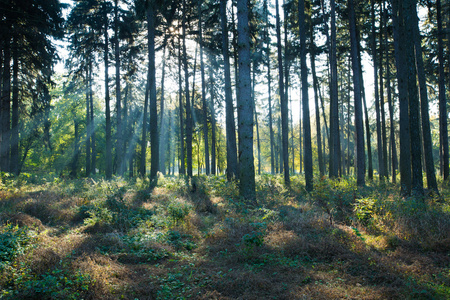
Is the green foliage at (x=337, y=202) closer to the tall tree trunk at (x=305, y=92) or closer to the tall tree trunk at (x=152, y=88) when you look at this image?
the tall tree trunk at (x=305, y=92)

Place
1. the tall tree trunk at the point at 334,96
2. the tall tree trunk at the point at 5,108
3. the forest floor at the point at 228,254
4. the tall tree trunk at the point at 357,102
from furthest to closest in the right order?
the tall tree trunk at the point at 334,96
the tall tree trunk at the point at 5,108
the tall tree trunk at the point at 357,102
the forest floor at the point at 228,254

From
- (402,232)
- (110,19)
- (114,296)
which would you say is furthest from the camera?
(110,19)

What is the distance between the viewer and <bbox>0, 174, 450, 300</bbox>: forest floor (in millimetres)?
3830

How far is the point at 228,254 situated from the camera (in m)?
5.41

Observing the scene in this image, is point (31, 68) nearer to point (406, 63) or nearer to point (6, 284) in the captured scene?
point (6, 284)

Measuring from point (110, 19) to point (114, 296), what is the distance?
20.3 metres

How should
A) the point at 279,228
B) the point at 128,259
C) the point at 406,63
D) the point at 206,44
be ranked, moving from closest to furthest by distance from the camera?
the point at 128,259
the point at 279,228
the point at 406,63
the point at 206,44

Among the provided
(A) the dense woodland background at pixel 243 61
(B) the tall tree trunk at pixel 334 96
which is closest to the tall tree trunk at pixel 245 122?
(A) the dense woodland background at pixel 243 61

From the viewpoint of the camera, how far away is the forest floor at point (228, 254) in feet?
12.6

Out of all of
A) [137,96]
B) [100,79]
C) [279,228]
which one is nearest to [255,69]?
[100,79]

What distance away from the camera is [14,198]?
932 cm

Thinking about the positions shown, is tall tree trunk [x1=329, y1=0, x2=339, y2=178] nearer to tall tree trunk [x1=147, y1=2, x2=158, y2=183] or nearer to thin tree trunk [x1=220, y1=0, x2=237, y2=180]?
thin tree trunk [x1=220, y1=0, x2=237, y2=180]

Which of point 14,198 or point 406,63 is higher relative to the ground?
point 406,63

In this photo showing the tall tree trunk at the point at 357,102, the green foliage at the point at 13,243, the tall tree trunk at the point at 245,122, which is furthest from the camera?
the tall tree trunk at the point at 357,102
